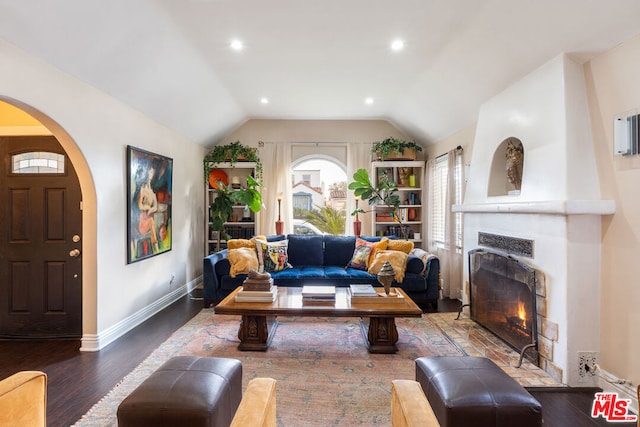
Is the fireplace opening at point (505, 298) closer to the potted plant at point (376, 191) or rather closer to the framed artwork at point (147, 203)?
the potted plant at point (376, 191)

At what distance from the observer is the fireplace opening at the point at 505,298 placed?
2.80m

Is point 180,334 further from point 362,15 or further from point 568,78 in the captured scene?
point 568,78

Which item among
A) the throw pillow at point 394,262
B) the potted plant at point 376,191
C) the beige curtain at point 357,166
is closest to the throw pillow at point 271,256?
the throw pillow at point 394,262

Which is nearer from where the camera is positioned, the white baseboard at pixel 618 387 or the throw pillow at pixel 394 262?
the white baseboard at pixel 618 387

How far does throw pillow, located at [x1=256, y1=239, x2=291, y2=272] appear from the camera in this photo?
4.57 m

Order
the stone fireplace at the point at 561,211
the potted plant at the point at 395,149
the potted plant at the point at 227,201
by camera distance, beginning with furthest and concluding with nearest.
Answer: the potted plant at the point at 395,149 < the potted plant at the point at 227,201 < the stone fireplace at the point at 561,211

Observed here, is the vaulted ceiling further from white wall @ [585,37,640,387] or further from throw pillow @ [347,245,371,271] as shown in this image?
throw pillow @ [347,245,371,271]

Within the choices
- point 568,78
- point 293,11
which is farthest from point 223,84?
point 568,78

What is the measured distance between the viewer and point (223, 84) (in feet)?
14.3

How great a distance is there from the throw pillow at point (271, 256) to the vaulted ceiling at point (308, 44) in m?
2.13

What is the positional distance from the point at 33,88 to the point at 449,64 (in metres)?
3.74

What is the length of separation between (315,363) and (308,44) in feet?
9.93

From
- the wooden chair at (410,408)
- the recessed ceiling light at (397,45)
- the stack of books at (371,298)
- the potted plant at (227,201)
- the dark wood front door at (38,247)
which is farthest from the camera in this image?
the potted plant at (227,201)

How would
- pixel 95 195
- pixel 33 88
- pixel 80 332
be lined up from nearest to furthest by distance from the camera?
pixel 33 88 → pixel 95 195 → pixel 80 332
